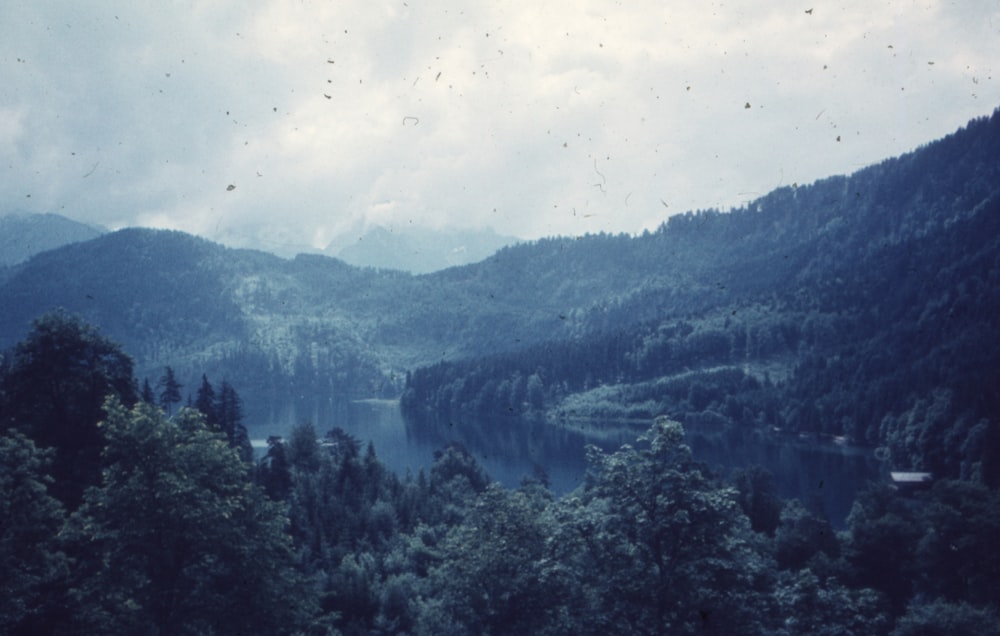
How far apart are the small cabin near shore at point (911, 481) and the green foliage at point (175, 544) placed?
86.1 meters

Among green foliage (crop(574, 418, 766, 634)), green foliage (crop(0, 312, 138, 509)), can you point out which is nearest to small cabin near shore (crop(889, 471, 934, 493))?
green foliage (crop(574, 418, 766, 634))

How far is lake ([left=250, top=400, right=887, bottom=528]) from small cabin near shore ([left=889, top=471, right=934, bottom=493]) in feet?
13.4

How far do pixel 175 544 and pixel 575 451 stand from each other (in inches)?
4778

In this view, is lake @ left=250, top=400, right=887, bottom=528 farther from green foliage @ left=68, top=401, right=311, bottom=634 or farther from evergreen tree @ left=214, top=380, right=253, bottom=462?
green foliage @ left=68, top=401, right=311, bottom=634

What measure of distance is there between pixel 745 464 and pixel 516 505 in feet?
336

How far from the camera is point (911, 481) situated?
91.8 metres

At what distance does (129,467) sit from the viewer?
84.2ft

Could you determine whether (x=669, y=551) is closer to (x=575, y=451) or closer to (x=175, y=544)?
(x=175, y=544)

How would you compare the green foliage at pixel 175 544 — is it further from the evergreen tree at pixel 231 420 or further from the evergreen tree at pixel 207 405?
the evergreen tree at pixel 231 420

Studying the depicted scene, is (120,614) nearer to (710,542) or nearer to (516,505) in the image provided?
(516,505)

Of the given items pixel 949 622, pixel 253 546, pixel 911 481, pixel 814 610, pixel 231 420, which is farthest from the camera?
pixel 911 481

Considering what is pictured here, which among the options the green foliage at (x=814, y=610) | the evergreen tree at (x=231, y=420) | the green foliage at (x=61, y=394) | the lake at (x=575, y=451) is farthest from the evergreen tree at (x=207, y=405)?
the green foliage at (x=814, y=610)

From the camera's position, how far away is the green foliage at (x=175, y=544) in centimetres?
2420

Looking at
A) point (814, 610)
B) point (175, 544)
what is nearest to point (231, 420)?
point (175, 544)
